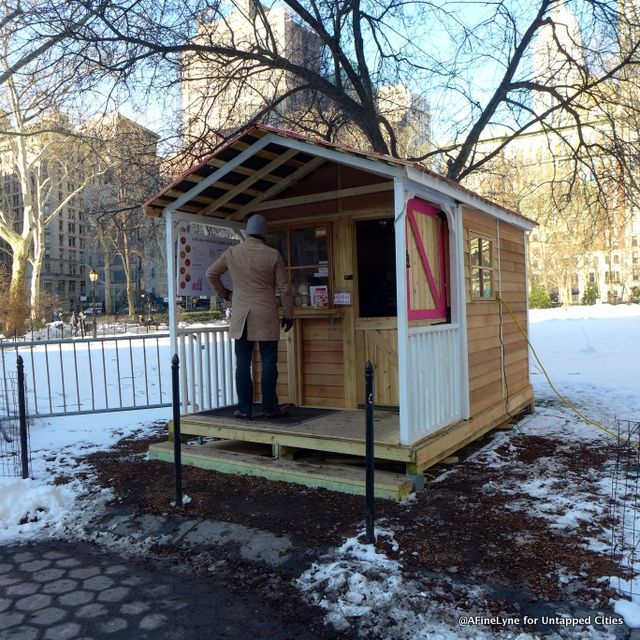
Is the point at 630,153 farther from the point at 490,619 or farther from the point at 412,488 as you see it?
the point at 490,619

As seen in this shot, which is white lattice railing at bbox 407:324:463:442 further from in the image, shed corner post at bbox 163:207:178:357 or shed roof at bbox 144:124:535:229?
shed corner post at bbox 163:207:178:357

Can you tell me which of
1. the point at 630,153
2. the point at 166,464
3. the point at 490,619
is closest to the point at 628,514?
the point at 490,619

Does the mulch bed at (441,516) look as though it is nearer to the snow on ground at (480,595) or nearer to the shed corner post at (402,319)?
the snow on ground at (480,595)

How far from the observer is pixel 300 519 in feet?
13.3

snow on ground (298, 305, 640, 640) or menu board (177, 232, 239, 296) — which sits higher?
menu board (177, 232, 239, 296)

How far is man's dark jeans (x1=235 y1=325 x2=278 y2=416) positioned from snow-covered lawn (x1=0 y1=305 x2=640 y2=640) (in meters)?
1.56

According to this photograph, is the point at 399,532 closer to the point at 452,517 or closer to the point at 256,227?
the point at 452,517

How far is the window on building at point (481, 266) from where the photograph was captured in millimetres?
6000

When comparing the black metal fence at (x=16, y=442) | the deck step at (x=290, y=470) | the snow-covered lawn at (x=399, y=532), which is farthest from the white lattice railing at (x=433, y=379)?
the black metal fence at (x=16, y=442)

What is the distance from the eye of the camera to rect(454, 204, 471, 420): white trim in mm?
5488

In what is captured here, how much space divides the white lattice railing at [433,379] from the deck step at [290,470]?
0.43 metres

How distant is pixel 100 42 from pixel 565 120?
7.35 meters

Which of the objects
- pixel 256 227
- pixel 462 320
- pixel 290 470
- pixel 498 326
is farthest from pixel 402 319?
pixel 498 326

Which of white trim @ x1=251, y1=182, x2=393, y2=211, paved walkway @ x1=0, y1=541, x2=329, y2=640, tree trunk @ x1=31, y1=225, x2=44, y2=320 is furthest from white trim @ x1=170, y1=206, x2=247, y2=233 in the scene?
tree trunk @ x1=31, y1=225, x2=44, y2=320
